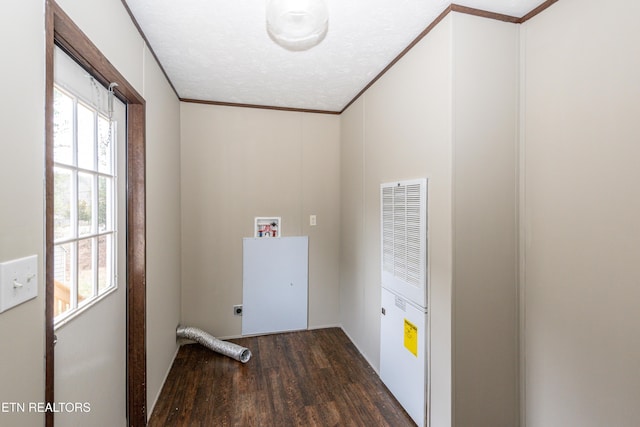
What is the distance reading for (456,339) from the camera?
1.62m

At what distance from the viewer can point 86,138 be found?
1403mm

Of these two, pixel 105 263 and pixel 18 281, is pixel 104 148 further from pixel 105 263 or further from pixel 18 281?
pixel 18 281

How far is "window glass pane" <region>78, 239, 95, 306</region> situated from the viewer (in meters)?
1.36

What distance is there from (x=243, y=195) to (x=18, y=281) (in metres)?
2.41

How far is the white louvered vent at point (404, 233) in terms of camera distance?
1873 millimetres

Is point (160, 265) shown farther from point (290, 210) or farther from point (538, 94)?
point (538, 94)

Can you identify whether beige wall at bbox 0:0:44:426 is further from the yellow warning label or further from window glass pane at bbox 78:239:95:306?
the yellow warning label

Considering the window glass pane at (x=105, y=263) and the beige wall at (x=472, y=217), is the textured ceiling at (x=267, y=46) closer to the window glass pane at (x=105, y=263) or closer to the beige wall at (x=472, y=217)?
the beige wall at (x=472, y=217)

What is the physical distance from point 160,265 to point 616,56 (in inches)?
116

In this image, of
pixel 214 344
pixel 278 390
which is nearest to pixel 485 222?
pixel 278 390

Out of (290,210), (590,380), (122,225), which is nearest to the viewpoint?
(590,380)

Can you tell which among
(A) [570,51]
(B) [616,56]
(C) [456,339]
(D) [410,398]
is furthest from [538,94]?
(D) [410,398]

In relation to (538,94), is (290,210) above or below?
below

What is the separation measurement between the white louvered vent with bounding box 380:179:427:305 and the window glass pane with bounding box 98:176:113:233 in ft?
6.07
